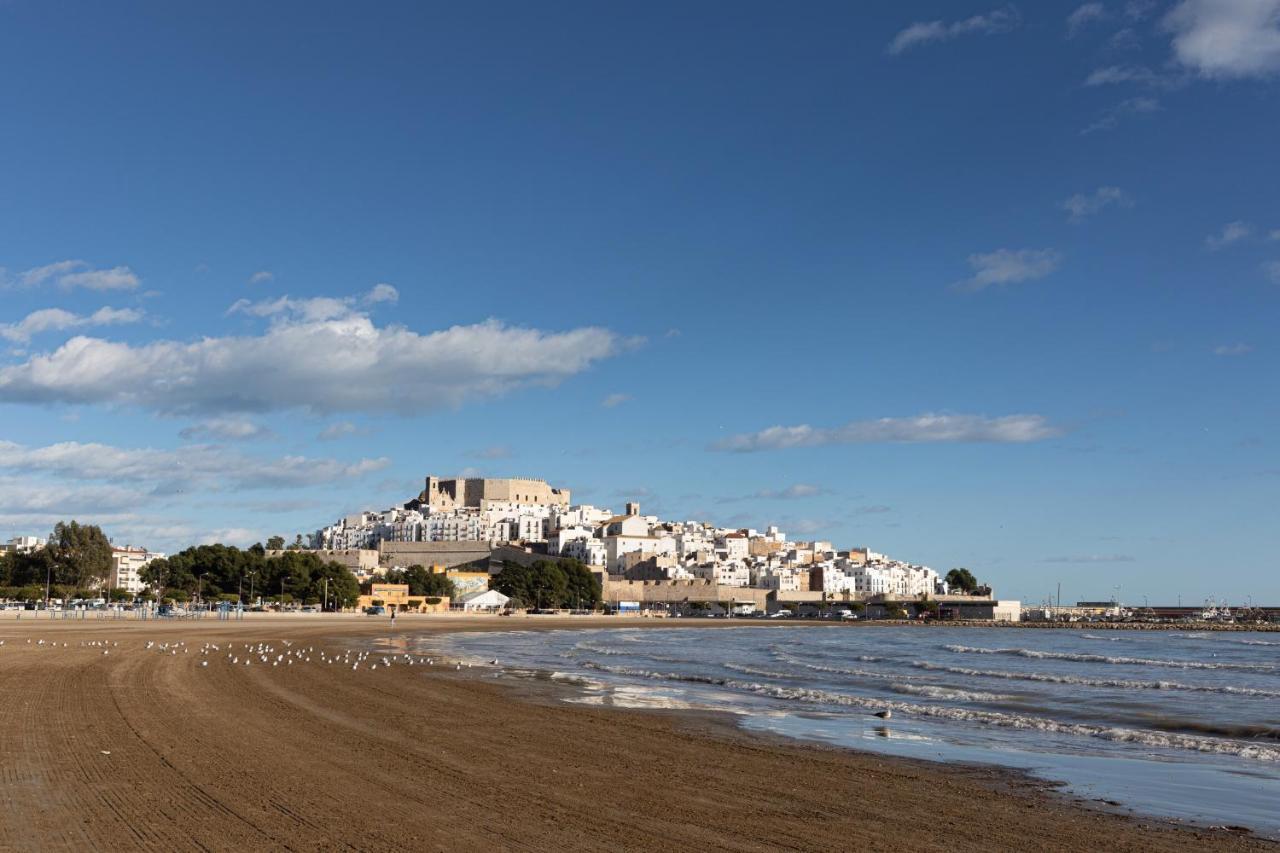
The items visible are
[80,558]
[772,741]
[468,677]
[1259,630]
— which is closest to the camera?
[772,741]

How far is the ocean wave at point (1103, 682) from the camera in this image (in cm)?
3266

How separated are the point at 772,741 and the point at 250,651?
81.5ft

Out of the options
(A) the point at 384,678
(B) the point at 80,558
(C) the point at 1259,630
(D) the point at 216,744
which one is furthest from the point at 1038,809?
(C) the point at 1259,630

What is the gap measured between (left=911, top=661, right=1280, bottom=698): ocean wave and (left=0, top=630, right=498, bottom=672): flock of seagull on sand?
710 inches

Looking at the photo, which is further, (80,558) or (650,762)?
(80,558)

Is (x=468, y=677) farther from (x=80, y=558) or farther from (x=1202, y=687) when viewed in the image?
(x=80, y=558)

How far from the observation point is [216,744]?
47.5ft

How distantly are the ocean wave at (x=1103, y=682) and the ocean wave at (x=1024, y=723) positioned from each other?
11418mm

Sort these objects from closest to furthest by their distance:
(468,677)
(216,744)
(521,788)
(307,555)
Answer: (521,788) → (216,744) → (468,677) → (307,555)

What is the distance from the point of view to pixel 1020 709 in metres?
25.1

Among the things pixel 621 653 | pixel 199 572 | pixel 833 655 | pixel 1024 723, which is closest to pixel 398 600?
pixel 199 572

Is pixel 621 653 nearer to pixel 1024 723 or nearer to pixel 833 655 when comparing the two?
pixel 833 655

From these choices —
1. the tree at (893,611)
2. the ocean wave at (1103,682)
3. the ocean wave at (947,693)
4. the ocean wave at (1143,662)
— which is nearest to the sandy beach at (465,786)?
the ocean wave at (947,693)

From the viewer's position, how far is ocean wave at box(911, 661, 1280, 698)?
1286 inches
